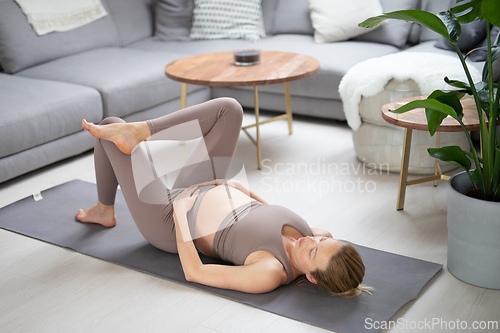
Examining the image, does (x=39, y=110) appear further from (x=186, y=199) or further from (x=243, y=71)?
(x=186, y=199)

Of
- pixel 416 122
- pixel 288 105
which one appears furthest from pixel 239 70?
pixel 416 122

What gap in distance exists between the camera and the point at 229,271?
165 centimetres

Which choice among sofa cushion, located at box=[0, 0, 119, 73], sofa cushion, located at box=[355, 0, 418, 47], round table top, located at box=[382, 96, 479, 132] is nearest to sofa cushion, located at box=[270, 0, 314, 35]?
sofa cushion, located at box=[355, 0, 418, 47]

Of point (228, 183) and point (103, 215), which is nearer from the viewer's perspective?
point (228, 183)

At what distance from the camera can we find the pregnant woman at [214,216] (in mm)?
1596

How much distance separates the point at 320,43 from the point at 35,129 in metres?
2.14

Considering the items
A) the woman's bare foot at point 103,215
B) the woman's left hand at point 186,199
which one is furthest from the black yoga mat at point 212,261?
the woman's left hand at point 186,199

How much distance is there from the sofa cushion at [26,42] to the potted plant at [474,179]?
2695 mm

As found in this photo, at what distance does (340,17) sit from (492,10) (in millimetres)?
2458

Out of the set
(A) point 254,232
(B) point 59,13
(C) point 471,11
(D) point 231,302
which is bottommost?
(D) point 231,302

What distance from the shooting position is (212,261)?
6.26ft

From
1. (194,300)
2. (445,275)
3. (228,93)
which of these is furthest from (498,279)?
(228,93)

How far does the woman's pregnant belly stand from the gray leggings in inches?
4.5

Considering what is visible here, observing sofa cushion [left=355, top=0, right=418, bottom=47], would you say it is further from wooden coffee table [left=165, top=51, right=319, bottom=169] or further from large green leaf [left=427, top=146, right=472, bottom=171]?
large green leaf [left=427, top=146, right=472, bottom=171]
